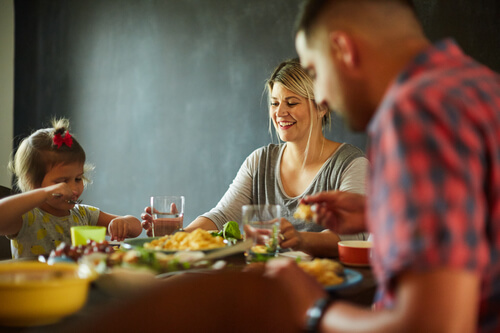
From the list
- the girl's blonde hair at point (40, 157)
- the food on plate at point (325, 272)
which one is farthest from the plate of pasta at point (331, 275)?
the girl's blonde hair at point (40, 157)

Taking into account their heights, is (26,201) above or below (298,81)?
below

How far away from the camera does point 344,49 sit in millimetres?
803

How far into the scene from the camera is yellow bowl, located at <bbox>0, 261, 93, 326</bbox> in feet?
2.49

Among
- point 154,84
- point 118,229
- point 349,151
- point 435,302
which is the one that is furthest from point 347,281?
point 154,84

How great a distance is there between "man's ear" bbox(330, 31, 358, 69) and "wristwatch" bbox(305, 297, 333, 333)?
0.37 metres

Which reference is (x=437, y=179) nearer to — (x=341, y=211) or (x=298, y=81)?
(x=341, y=211)

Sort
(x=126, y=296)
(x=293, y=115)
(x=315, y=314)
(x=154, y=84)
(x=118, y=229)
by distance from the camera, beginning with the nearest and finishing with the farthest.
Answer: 1. (x=126, y=296)
2. (x=315, y=314)
3. (x=118, y=229)
4. (x=293, y=115)
5. (x=154, y=84)

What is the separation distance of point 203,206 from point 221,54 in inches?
46.7

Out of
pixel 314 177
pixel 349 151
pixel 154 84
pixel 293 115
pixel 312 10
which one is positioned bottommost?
pixel 314 177

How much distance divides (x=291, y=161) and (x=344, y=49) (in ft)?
5.60

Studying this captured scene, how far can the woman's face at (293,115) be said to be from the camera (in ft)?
8.04

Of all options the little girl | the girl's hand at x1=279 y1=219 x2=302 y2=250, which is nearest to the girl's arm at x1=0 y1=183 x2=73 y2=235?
the little girl

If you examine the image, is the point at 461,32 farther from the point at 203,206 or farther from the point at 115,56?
the point at 115,56

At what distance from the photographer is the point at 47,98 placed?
443 centimetres
